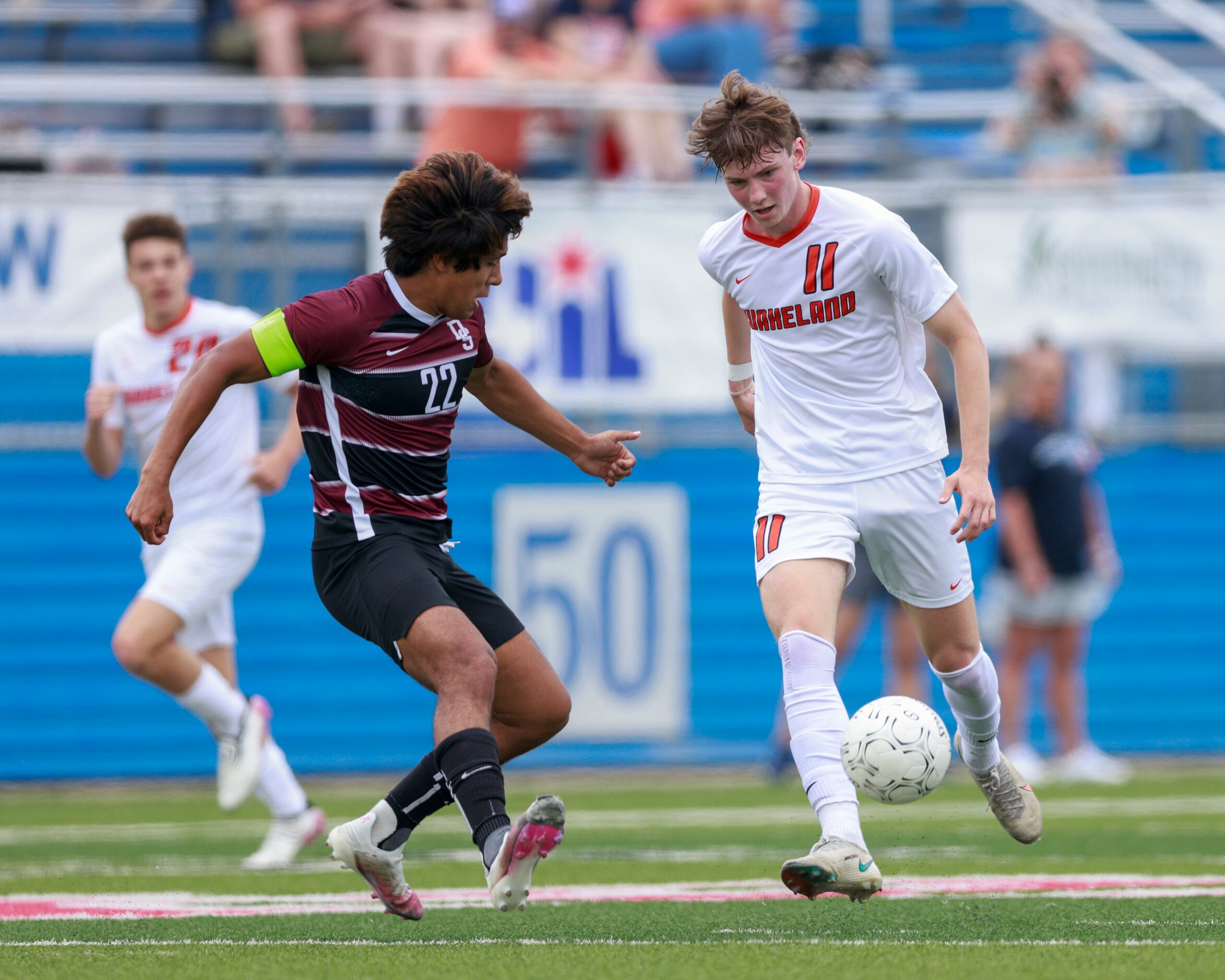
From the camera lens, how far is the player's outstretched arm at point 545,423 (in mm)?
5703

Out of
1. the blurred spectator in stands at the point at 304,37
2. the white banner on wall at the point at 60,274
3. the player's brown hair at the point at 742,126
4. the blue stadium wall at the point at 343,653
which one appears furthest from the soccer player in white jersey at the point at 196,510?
the blurred spectator in stands at the point at 304,37

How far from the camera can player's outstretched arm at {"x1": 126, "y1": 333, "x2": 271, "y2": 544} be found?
4.97 meters

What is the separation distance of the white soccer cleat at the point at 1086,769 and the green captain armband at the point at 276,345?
25.0 ft

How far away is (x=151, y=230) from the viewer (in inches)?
303

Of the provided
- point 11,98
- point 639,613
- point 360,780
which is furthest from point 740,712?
point 11,98

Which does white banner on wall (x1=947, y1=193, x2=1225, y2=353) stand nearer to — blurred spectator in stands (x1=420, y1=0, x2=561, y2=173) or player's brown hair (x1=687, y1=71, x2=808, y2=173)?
blurred spectator in stands (x1=420, y1=0, x2=561, y2=173)

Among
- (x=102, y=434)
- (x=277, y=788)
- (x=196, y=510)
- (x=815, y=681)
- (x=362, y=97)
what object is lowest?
(x=277, y=788)

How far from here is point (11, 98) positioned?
11.8 metres

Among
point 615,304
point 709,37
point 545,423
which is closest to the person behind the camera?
point 545,423

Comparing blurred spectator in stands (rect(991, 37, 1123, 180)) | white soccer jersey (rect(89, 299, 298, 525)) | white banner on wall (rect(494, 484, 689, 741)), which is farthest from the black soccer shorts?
blurred spectator in stands (rect(991, 37, 1123, 180))

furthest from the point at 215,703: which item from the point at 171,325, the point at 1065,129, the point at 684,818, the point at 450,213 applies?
the point at 1065,129

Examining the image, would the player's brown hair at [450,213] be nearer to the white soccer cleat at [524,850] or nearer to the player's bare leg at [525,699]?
the player's bare leg at [525,699]

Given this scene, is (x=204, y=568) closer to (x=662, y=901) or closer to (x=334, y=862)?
(x=334, y=862)

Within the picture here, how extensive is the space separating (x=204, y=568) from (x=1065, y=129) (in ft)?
26.7
